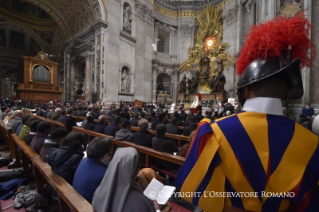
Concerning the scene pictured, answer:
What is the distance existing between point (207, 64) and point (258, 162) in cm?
1831

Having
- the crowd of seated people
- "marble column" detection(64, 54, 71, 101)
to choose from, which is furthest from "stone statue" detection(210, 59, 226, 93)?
"marble column" detection(64, 54, 71, 101)

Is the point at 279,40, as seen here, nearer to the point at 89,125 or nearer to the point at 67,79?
the point at 89,125

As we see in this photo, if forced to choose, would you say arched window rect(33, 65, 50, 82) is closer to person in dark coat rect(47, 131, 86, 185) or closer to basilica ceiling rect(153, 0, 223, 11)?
basilica ceiling rect(153, 0, 223, 11)

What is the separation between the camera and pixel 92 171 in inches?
59.4

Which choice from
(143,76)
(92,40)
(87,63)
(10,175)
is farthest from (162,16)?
(10,175)

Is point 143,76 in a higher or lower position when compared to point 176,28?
lower

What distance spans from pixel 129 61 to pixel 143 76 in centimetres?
235

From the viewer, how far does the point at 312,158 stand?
746mm

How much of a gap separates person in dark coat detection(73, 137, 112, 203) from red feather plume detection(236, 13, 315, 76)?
148 cm

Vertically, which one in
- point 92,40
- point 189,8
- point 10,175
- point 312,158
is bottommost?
point 10,175

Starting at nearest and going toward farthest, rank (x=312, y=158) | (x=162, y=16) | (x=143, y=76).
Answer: (x=312, y=158)
(x=143, y=76)
(x=162, y=16)

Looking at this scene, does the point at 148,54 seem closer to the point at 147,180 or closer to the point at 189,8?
the point at 189,8

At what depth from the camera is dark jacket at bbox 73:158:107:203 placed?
1478mm

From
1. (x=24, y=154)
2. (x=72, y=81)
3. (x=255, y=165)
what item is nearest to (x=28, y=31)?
(x=72, y=81)
